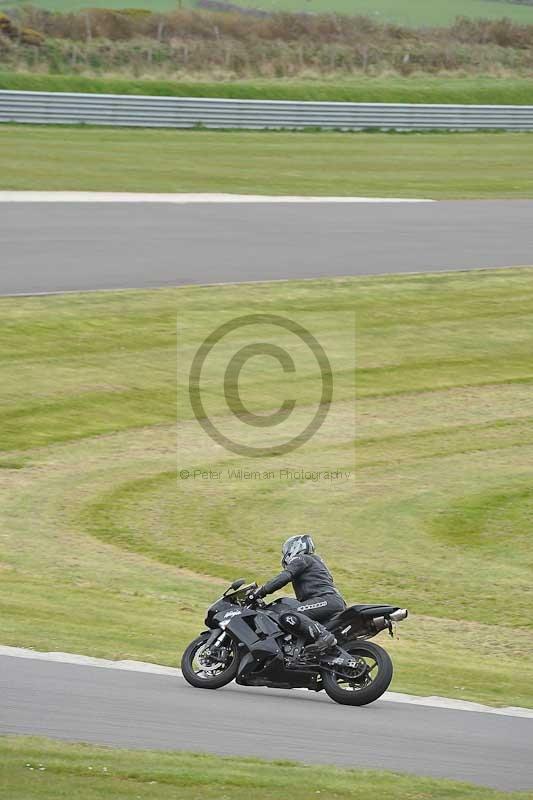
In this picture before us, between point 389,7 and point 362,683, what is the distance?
74.9m

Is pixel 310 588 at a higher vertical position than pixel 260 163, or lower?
higher

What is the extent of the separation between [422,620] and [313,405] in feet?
25.1

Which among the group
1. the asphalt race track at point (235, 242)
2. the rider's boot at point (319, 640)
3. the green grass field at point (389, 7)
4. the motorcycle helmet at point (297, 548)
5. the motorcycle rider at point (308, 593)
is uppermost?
the motorcycle helmet at point (297, 548)

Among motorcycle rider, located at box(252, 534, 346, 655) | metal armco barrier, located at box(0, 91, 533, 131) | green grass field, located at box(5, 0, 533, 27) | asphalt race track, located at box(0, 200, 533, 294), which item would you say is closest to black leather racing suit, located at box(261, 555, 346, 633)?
motorcycle rider, located at box(252, 534, 346, 655)

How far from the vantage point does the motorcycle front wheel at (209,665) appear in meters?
10.2

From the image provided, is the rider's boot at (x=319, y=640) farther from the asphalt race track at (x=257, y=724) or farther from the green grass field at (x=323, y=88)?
the green grass field at (x=323, y=88)

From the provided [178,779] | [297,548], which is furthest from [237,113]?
[178,779]

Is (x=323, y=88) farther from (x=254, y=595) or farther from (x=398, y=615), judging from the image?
(x=398, y=615)

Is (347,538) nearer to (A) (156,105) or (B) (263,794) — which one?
(B) (263,794)

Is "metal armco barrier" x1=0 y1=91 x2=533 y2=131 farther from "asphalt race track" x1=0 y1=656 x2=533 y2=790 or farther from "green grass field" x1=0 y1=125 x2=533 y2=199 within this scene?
"asphalt race track" x1=0 y1=656 x2=533 y2=790

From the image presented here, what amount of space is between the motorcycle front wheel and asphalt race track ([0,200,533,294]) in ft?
45.6

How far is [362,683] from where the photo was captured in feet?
32.8

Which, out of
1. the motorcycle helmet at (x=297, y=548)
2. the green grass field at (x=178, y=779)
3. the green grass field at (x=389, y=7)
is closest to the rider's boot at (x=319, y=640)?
the motorcycle helmet at (x=297, y=548)

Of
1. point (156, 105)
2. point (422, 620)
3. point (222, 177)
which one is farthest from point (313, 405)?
point (156, 105)
